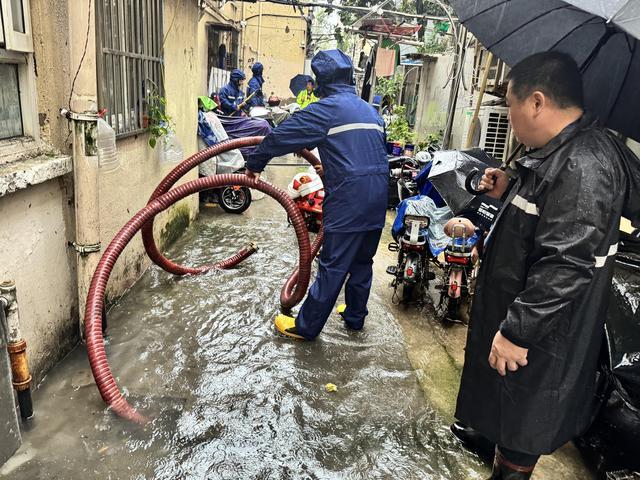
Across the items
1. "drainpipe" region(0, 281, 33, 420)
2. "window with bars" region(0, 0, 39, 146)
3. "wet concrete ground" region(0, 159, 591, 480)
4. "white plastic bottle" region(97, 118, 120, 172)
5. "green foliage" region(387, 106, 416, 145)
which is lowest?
"wet concrete ground" region(0, 159, 591, 480)

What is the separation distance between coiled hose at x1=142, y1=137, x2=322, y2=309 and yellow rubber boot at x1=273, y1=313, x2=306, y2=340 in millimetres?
296

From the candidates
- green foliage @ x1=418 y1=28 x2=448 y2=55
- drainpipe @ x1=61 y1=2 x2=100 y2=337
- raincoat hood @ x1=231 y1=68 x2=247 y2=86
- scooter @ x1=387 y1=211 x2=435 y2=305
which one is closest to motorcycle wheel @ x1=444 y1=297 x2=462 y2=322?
scooter @ x1=387 y1=211 x2=435 y2=305

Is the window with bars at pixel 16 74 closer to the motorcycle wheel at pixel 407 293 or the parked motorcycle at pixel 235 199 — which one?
the motorcycle wheel at pixel 407 293

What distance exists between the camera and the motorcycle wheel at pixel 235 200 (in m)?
7.39

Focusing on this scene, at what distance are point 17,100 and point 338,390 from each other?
2700 mm

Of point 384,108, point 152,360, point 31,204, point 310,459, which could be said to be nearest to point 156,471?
point 310,459

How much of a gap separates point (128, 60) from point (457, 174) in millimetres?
3101

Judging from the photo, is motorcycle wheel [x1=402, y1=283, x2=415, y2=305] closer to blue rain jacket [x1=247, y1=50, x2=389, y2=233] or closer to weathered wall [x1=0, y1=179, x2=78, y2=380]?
blue rain jacket [x1=247, y1=50, x2=389, y2=233]

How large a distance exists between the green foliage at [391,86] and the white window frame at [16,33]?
14.8 m

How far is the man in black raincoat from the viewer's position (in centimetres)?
188

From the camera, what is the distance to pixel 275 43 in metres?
21.7

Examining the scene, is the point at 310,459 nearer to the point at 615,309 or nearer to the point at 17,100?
the point at 615,309

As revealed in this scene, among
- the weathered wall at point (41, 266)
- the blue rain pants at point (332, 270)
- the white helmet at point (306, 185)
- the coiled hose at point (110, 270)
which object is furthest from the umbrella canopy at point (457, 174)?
the weathered wall at point (41, 266)

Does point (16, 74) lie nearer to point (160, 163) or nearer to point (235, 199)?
point (160, 163)
